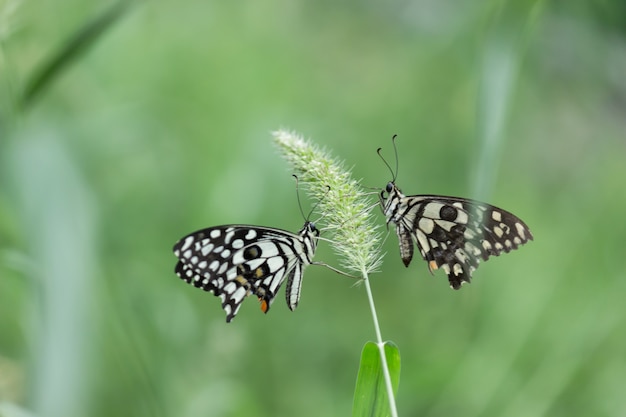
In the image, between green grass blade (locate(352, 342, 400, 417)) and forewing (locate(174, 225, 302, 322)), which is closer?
green grass blade (locate(352, 342, 400, 417))

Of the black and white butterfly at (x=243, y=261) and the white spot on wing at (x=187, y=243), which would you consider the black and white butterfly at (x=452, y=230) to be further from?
the white spot on wing at (x=187, y=243)

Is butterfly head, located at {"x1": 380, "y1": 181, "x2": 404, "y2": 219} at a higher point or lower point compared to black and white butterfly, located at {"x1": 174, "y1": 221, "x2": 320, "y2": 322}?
higher

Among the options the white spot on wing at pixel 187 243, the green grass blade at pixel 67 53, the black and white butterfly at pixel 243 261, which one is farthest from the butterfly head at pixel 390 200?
the green grass blade at pixel 67 53

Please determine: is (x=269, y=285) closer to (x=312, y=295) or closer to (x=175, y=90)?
(x=312, y=295)

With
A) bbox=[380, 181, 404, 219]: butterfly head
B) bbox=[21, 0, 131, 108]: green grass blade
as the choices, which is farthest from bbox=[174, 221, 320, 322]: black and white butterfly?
bbox=[21, 0, 131, 108]: green grass blade

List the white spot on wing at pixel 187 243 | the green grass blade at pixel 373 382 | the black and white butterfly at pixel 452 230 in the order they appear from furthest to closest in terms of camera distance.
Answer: the white spot on wing at pixel 187 243
the black and white butterfly at pixel 452 230
the green grass blade at pixel 373 382

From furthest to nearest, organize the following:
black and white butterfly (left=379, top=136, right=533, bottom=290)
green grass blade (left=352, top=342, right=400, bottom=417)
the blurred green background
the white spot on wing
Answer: the blurred green background → the white spot on wing → black and white butterfly (left=379, top=136, right=533, bottom=290) → green grass blade (left=352, top=342, right=400, bottom=417)

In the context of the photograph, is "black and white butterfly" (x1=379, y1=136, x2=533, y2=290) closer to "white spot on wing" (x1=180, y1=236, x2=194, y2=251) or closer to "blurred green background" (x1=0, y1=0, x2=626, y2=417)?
"blurred green background" (x1=0, y1=0, x2=626, y2=417)

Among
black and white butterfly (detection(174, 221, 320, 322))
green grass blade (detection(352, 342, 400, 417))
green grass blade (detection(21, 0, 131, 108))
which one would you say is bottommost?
green grass blade (detection(352, 342, 400, 417))

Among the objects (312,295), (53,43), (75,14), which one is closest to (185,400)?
(312,295)
